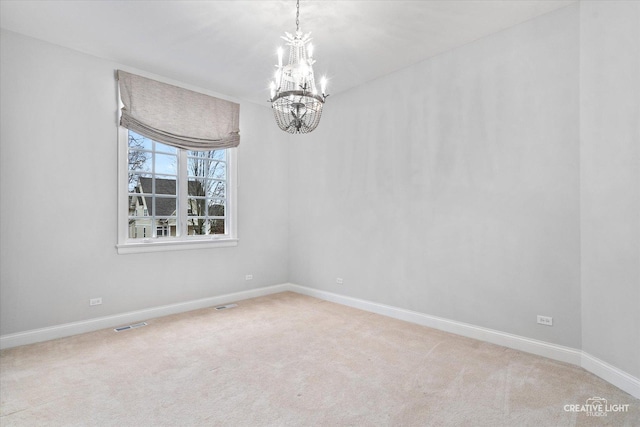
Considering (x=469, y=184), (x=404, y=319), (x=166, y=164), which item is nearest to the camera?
(x=469, y=184)

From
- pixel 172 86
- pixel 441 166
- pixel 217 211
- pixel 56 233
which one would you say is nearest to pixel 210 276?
pixel 217 211

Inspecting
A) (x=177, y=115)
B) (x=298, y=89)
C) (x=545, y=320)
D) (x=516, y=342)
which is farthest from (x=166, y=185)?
(x=545, y=320)

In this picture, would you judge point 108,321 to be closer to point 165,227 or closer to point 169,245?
point 169,245

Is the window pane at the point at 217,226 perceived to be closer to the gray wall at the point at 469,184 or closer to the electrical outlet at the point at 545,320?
the gray wall at the point at 469,184

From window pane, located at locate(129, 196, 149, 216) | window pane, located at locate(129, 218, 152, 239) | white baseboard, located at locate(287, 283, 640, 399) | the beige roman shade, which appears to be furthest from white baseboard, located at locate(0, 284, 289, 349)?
the beige roman shade

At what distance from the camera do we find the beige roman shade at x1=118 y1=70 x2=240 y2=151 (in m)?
3.89

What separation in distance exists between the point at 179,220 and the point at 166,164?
2.51ft

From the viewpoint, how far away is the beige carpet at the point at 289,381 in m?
2.07

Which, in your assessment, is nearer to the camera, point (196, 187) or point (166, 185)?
point (166, 185)

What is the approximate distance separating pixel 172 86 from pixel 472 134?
3703mm

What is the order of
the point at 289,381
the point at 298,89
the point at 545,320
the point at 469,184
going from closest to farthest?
1. the point at 298,89
2. the point at 289,381
3. the point at 545,320
4. the point at 469,184

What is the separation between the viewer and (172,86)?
4.26m

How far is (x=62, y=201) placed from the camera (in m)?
3.47

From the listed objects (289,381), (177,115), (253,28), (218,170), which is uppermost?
(253,28)
